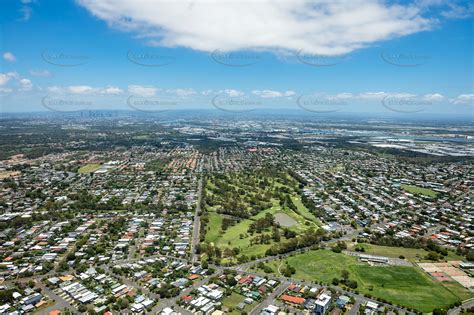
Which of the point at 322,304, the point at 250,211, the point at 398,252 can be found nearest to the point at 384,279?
the point at 398,252

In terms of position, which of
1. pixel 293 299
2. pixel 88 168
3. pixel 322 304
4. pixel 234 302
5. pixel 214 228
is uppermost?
pixel 322 304

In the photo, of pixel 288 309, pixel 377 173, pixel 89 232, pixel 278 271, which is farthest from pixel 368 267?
pixel 377 173

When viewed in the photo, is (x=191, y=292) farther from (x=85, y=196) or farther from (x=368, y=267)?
(x=85, y=196)

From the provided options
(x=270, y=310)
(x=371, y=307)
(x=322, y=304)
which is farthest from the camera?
Answer: (x=371, y=307)

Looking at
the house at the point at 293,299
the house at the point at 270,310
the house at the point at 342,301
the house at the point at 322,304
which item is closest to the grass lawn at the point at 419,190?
the house at the point at 342,301

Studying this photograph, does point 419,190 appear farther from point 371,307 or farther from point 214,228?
point 371,307

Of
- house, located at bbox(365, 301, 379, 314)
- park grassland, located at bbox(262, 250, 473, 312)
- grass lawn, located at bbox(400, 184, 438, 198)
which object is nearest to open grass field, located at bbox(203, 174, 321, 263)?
park grassland, located at bbox(262, 250, 473, 312)
